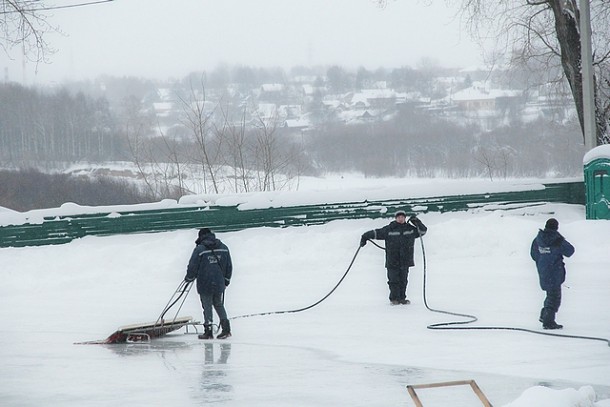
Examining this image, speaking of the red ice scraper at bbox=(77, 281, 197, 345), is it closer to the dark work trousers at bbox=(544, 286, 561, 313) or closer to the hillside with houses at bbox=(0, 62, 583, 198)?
the dark work trousers at bbox=(544, 286, 561, 313)

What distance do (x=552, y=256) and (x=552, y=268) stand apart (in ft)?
0.56

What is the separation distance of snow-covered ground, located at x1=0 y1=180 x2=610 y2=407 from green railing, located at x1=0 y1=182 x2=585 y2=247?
1.26 ft

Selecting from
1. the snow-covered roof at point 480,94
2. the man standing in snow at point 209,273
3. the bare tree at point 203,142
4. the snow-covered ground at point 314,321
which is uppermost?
the snow-covered roof at point 480,94

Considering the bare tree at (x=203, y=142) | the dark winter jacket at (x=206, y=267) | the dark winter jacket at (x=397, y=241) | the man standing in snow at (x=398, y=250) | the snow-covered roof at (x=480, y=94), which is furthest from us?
the snow-covered roof at (x=480, y=94)

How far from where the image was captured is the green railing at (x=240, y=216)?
950 inches

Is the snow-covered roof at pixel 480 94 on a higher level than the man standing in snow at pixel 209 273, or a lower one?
higher

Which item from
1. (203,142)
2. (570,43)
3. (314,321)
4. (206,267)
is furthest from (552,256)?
(203,142)

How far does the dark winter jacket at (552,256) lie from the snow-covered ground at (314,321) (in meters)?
0.78

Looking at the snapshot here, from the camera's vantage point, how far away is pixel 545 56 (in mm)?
34656

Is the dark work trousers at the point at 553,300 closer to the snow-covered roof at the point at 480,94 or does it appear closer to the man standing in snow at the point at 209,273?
the man standing in snow at the point at 209,273

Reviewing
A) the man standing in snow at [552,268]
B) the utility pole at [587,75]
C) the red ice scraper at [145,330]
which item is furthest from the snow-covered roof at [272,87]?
the man standing in snow at [552,268]

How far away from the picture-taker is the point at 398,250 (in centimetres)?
1764

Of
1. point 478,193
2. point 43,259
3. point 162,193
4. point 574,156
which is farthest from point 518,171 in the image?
point 43,259

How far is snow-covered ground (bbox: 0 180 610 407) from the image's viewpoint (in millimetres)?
10531
